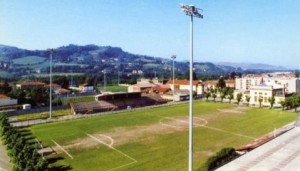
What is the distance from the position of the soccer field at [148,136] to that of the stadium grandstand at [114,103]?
20.4ft

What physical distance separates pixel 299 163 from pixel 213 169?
29.7 ft

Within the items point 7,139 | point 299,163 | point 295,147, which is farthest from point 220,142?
point 7,139

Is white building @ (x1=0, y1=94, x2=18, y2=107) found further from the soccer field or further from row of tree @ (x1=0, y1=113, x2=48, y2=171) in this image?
row of tree @ (x1=0, y1=113, x2=48, y2=171)

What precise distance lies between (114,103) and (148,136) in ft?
102

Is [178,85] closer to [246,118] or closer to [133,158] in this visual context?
[246,118]

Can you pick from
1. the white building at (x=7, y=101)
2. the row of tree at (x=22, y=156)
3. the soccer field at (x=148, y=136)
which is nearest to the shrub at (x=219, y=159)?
the soccer field at (x=148, y=136)

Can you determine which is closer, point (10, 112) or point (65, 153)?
point (65, 153)

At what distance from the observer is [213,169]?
28.5 meters

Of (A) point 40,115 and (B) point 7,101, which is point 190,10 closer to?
(A) point 40,115

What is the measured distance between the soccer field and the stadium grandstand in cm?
622

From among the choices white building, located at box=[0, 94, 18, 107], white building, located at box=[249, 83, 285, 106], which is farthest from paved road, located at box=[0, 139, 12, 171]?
white building, located at box=[249, 83, 285, 106]

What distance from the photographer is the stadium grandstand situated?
7406 cm

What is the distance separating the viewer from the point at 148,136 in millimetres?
51000

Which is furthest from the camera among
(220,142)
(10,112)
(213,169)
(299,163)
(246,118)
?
(10,112)
